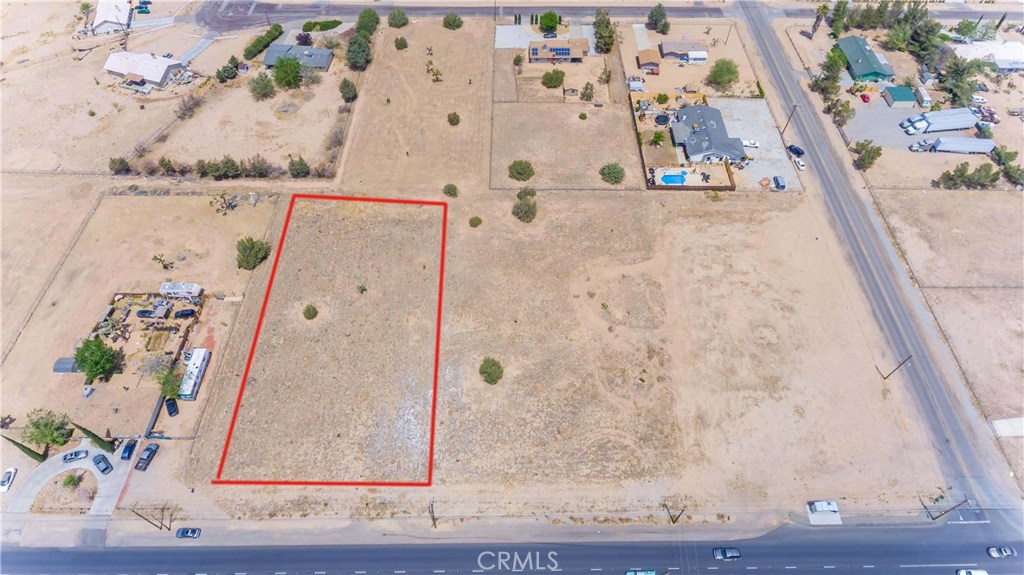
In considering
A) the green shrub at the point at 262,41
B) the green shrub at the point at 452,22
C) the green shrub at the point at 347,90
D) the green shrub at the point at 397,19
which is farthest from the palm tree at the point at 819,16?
the green shrub at the point at 262,41

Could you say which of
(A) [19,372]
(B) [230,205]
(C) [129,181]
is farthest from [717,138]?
(A) [19,372]

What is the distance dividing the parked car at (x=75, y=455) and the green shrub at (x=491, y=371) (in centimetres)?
4592

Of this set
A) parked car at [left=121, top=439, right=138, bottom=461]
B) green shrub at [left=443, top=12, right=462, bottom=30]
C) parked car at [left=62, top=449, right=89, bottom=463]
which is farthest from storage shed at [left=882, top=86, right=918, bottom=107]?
parked car at [left=62, top=449, right=89, bottom=463]

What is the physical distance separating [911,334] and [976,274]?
56.4 ft

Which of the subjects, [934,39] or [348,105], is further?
[934,39]

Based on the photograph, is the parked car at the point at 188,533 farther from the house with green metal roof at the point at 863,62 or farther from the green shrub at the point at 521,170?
the house with green metal roof at the point at 863,62

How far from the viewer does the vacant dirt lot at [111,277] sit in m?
63.5

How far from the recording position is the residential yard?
103688 millimetres

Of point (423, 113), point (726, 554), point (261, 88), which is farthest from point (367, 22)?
point (726, 554)

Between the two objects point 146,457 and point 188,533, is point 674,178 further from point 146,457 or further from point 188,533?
point 146,457

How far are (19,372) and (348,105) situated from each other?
6441 centimetres

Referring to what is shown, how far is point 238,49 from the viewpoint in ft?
367

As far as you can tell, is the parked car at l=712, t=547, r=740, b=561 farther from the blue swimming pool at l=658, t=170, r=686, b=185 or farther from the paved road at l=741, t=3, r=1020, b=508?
the blue swimming pool at l=658, t=170, r=686, b=185

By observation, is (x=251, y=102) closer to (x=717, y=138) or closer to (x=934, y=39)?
(x=717, y=138)
